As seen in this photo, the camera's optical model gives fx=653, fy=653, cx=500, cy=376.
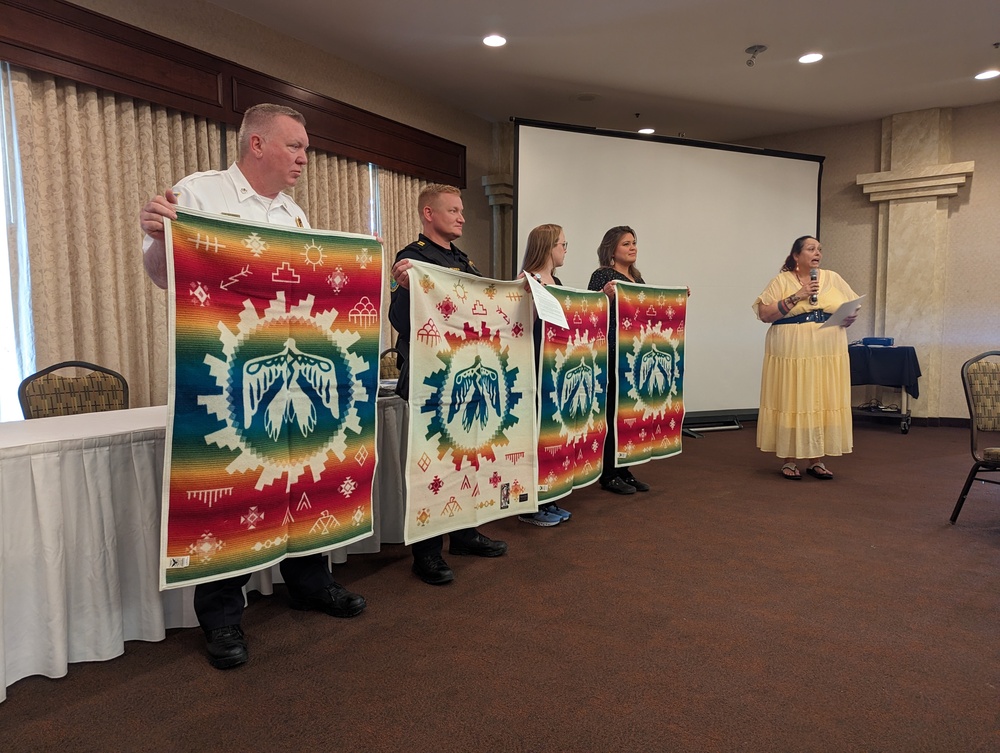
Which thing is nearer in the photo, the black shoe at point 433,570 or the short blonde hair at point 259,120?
the short blonde hair at point 259,120

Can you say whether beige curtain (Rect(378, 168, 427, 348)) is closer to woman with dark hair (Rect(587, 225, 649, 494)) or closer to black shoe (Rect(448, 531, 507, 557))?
woman with dark hair (Rect(587, 225, 649, 494))

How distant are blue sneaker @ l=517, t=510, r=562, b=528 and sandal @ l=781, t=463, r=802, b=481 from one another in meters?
1.85

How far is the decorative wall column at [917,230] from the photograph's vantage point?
6570mm

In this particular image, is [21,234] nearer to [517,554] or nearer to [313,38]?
[313,38]

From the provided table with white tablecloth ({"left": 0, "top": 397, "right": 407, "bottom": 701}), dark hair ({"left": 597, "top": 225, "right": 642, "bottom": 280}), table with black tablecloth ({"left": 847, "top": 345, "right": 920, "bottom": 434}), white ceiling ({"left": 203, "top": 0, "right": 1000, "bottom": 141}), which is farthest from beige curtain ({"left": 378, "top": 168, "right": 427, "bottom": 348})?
table with black tablecloth ({"left": 847, "top": 345, "right": 920, "bottom": 434})

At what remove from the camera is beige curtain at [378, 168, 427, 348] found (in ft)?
18.2

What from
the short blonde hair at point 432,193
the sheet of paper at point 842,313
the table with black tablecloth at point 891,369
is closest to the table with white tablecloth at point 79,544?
the short blonde hair at point 432,193

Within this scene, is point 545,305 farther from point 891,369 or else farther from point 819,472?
point 891,369

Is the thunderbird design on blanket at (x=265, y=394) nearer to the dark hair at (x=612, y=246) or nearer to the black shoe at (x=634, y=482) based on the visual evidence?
the dark hair at (x=612, y=246)

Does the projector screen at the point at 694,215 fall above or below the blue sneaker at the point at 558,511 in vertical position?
above

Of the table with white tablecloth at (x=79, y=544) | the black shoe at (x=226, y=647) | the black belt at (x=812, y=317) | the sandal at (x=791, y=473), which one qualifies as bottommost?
the sandal at (x=791, y=473)

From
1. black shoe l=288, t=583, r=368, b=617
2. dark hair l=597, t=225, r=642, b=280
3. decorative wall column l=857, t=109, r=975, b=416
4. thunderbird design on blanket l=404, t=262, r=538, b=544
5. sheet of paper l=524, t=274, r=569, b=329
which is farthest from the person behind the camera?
decorative wall column l=857, t=109, r=975, b=416

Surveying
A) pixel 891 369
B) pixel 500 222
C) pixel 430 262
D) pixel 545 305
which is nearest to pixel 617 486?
pixel 545 305

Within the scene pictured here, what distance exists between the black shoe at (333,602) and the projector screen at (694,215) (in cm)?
385
